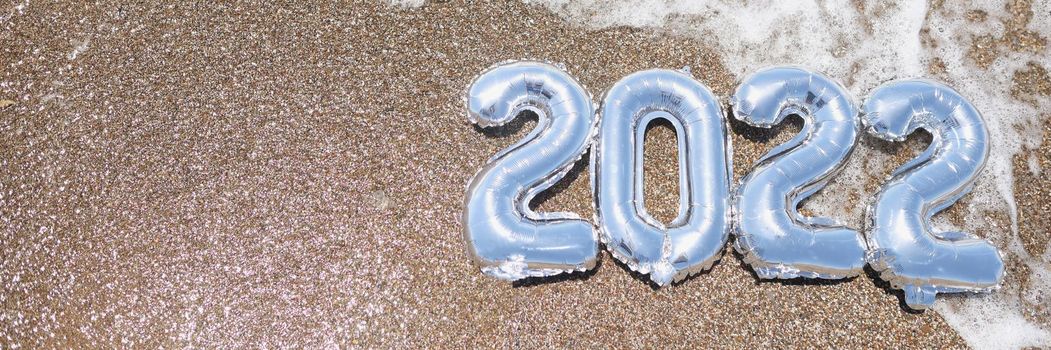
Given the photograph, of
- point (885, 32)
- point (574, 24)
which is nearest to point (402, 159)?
point (574, 24)

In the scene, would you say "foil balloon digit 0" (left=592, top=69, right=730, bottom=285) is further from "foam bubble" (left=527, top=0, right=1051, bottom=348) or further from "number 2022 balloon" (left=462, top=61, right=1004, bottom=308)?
"foam bubble" (left=527, top=0, right=1051, bottom=348)

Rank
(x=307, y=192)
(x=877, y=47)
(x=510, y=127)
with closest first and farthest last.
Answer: (x=307, y=192) → (x=510, y=127) → (x=877, y=47)

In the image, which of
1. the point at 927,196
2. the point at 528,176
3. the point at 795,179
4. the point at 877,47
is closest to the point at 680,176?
the point at 795,179

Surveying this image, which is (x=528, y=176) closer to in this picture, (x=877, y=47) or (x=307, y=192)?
(x=307, y=192)

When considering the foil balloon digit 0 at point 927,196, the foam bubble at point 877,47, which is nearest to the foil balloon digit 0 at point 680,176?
the foam bubble at point 877,47

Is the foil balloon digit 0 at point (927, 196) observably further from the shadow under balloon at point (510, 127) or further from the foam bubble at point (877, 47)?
the shadow under balloon at point (510, 127)

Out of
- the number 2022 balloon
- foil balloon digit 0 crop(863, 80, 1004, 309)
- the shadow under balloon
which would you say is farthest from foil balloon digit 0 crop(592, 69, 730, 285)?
foil balloon digit 0 crop(863, 80, 1004, 309)
